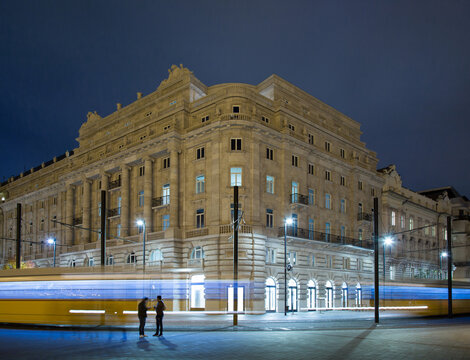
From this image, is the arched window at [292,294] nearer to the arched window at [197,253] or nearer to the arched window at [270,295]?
the arched window at [270,295]

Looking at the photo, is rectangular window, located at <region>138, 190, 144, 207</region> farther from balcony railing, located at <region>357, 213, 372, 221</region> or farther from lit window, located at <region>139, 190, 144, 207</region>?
balcony railing, located at <region>357, 213, 372, 221</region>

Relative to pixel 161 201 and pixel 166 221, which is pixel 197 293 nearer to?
pixel 166 221

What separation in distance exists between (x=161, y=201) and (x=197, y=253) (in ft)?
24.7

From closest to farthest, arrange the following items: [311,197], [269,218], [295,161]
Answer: [269,218], [295,161], [311,197]

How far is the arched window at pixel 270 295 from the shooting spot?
42.6 meters

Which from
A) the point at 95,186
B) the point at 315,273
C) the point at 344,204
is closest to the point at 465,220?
the point at 344,204

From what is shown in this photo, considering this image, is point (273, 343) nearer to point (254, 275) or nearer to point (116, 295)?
point (116, 295)

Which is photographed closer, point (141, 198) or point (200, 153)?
point (200, 153)

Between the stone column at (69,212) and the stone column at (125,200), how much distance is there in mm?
12596

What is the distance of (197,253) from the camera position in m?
43.7

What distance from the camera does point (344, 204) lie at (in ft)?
183

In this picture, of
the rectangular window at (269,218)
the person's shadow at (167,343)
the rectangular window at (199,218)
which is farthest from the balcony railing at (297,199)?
the person's shadow at (167,343)

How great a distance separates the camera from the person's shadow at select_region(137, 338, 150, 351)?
17.0 metres

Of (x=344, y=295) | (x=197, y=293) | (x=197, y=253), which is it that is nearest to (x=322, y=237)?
(x=344, y=295)
